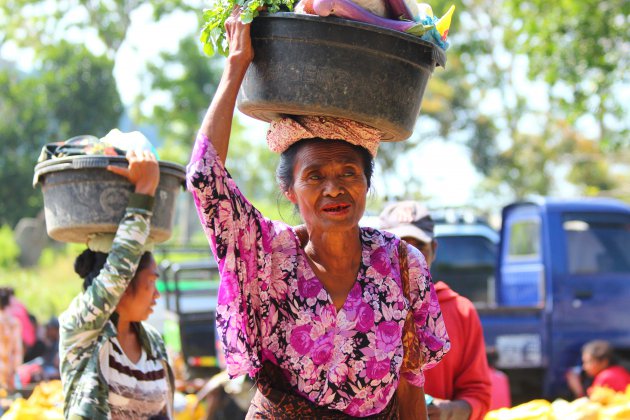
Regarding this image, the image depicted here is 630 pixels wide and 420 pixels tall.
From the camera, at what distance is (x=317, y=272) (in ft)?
8.20

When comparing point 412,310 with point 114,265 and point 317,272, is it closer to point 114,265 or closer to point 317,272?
point 317,272

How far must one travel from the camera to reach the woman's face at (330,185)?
8.07 ft

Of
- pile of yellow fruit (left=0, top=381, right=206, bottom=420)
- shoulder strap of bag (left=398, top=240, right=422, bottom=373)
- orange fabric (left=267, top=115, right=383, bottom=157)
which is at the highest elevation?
orange fabric (left=267, top=115, right=383, bottom=157)

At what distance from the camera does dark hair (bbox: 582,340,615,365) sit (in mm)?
7703

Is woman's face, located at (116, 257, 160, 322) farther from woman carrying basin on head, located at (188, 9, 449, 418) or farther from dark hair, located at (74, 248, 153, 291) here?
woman carrying basin on head, located at (188, 9, 449, 418)

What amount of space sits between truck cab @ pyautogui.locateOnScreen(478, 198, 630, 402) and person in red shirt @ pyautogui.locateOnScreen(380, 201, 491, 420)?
429cm

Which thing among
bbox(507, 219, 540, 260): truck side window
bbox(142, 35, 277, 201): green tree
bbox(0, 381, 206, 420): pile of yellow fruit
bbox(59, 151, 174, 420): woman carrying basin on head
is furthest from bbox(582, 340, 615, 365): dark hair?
bbox(142, 35, 277, 201): green tree

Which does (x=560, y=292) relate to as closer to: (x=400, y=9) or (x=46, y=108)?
(x=400, y=9)

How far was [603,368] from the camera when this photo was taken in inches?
303

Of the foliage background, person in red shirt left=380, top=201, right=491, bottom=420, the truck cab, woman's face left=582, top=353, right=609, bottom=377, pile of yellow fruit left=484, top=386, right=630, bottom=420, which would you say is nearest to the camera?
person in red shirt left=380, top=201, right=491, bottom=420

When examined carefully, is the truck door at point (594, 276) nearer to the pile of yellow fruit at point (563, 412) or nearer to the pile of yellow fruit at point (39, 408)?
the pile of yellow fruit at point (563, 412)

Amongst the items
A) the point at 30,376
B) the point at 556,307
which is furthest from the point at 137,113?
the point at 556,307

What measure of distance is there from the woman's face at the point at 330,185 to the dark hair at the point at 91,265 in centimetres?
142

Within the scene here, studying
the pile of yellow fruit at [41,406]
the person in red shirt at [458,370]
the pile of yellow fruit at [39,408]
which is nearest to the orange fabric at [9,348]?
the pile of yellow fruit at [41,406]
